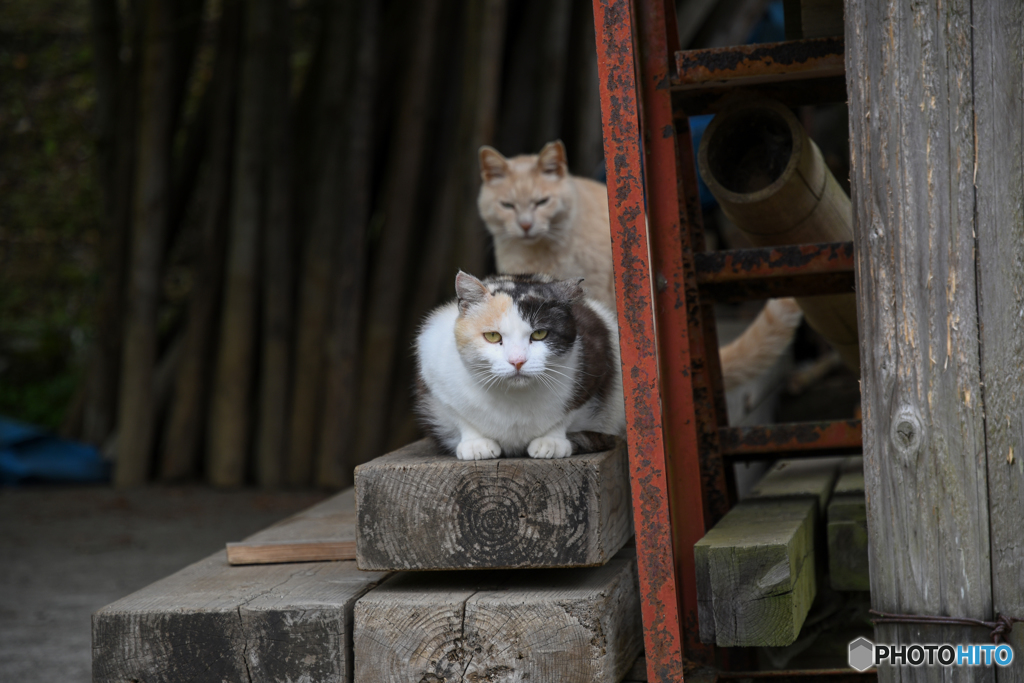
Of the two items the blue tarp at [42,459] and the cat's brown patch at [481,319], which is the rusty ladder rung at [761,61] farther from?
the blue tarp at [42,459]

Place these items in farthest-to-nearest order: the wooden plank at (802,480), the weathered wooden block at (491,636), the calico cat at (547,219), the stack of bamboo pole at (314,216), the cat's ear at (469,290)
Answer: the stack of bamboo pole at (314,216)
the calico cat at (547,219)
the wooden plank at (802,480)
the cat's ear at (469,290)
the weathered wooden block at (491,636)

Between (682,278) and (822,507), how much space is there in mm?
928

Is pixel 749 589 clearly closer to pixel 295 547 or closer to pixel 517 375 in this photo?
pixel 517 375

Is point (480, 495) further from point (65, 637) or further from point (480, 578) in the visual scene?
point (65, 637)

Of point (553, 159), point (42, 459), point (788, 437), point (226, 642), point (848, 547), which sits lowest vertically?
point (42, 459)

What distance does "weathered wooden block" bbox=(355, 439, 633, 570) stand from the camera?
1859mm

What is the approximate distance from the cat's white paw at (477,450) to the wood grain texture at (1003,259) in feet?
3.33

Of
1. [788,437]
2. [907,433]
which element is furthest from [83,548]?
[907,433]

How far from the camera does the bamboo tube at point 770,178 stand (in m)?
2.33

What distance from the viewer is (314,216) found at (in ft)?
20.5

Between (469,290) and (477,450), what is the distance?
0.41m

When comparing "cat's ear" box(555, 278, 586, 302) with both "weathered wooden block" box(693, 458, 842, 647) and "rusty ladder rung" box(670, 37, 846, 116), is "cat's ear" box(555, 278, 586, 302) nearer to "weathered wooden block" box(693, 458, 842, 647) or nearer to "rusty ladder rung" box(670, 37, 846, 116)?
"rusty ladder rung" box(670, 37, 846, 116)

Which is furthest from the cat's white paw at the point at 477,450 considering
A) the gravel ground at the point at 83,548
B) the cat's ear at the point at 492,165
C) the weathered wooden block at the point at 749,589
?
the cat's ear at the point at 492,165

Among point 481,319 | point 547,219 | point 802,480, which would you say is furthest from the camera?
point 547,219
